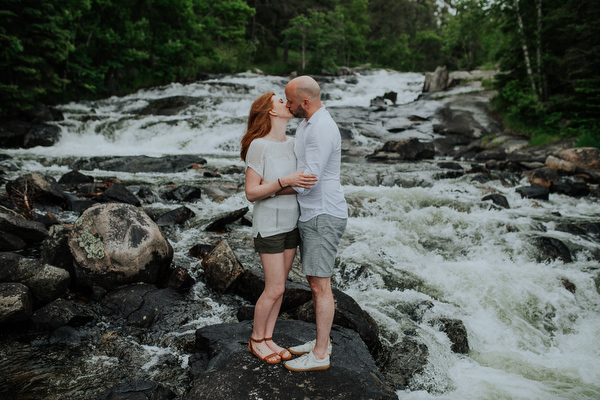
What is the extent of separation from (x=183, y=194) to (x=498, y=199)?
814 centimetres

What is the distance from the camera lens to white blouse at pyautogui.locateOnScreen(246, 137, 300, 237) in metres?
3.18

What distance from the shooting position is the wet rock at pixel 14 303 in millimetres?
4320

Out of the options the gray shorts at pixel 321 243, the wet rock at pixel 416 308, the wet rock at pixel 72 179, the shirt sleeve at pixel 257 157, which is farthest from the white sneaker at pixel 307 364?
the wet rock at pixel 72 179

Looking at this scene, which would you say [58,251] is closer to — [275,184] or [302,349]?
[302,349]

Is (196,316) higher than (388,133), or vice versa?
(388,133)

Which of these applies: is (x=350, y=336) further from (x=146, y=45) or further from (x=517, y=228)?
(x=146, y=45)

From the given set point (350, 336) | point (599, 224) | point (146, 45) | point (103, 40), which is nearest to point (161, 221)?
point (350, 336)

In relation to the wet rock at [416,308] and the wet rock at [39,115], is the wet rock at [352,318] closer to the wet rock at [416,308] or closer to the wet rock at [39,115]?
the wet rock at [416,308]

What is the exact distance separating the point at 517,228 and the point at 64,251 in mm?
8553

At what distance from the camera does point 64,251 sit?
5605 millimetres

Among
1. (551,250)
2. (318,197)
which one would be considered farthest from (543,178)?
(318,197)

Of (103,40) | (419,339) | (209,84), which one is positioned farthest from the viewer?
(209,84)

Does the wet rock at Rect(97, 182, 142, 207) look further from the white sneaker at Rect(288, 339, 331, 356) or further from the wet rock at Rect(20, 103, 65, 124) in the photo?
the wet rock at Rect(20, 103, 65, 124)

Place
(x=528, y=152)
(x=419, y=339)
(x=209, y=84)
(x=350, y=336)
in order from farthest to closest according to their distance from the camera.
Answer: (x=209, y=84) → (x=528, y=152) → (x=419, y=339) → (x=350, y=336)
